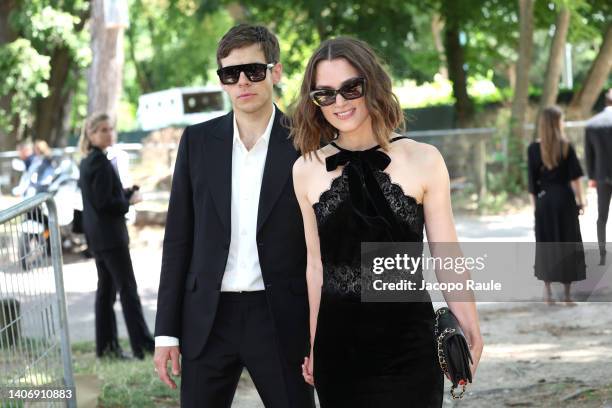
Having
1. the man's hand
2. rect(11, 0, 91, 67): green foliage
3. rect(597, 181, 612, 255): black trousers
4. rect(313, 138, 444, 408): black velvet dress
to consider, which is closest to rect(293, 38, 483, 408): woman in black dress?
rect(313, 138, 444, 408): black velvet dress

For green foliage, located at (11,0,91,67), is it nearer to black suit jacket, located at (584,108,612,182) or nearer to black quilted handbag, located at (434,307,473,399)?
black suit jacket, located at (584,108,612,182)

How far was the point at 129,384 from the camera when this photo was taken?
7426mm

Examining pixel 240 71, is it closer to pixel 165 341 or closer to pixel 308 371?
pixel 165 341

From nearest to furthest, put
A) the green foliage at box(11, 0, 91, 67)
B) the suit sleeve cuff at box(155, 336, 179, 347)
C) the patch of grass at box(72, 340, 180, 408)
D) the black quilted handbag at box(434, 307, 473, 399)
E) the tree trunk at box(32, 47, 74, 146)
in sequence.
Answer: the black quilted handbag at box(434, 307, 473, 399)
the suit sleeve cuff at box(155, 336, 179, 347)
the patch of grass at box(72, 340, 180, 408)
the green foliage at box(11, 0, 91, 67)
the tree trunk at box(32, 47, 74, 146)

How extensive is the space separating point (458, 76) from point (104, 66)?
11.5m

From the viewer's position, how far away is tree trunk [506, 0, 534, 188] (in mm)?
19328

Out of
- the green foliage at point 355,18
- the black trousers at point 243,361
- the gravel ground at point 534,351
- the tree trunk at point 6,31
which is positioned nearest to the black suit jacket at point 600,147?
the gravel ground at point 534,351

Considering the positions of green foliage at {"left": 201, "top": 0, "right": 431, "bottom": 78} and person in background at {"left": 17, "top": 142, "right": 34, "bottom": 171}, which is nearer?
person in background at {"left": 17, "top": 142, "right": 34, "bottom": 171}

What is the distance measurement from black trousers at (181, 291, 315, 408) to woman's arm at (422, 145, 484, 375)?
76cm

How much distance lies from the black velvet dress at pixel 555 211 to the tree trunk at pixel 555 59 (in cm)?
874

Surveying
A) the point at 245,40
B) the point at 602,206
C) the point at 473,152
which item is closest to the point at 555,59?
the point at 473,152

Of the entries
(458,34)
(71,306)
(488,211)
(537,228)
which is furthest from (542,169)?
(458,34)

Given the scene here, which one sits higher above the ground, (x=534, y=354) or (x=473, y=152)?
(x=473, y=152)

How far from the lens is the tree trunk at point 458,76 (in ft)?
87.6
